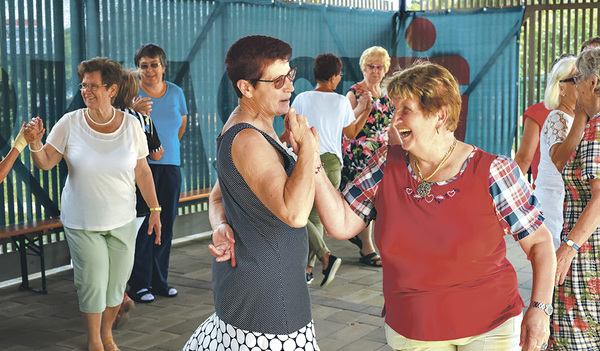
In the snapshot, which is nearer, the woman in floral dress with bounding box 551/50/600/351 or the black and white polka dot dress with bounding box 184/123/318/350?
the black and white polka dot dress with bounding box 184/123/318/350

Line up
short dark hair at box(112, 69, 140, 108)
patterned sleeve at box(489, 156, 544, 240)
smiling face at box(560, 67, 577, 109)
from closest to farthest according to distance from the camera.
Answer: patterned sleeve at box(489, 156, 544, 240)
smiling face at box(560, 67, 577, 109)
short dark hair at box(112, 69, 140, 108)

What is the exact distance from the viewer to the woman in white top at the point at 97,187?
455 cm

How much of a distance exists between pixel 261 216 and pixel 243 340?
0.47 m

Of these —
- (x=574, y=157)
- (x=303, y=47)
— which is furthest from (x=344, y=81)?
(x=574, y=157)

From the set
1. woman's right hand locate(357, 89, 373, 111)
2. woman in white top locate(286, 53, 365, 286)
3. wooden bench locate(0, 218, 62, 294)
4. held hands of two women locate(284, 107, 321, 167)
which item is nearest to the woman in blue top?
wooden bench locate(0, 218, 62, 294)

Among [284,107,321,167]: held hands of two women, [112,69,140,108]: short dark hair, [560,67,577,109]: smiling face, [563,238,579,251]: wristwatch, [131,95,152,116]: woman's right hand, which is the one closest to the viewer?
[284,107,321,167]: held hands of two women

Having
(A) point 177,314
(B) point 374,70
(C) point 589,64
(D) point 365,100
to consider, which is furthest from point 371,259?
(C) point 589,64

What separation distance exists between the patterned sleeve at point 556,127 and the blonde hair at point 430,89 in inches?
60.4

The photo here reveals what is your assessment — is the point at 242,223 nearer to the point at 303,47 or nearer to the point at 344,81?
the point at 303,47

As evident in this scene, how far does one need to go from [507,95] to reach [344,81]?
2564mm

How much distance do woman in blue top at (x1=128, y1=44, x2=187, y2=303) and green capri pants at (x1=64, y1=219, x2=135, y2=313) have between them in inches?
56.7

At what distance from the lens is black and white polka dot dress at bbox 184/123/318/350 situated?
2666 mm

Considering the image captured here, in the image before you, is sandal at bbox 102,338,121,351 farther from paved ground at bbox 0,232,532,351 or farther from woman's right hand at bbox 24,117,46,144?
woman's right hand at bbox 24,117,46,144

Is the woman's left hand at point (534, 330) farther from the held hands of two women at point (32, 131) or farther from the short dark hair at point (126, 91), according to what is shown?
the short dark hair at point (126, 91)
